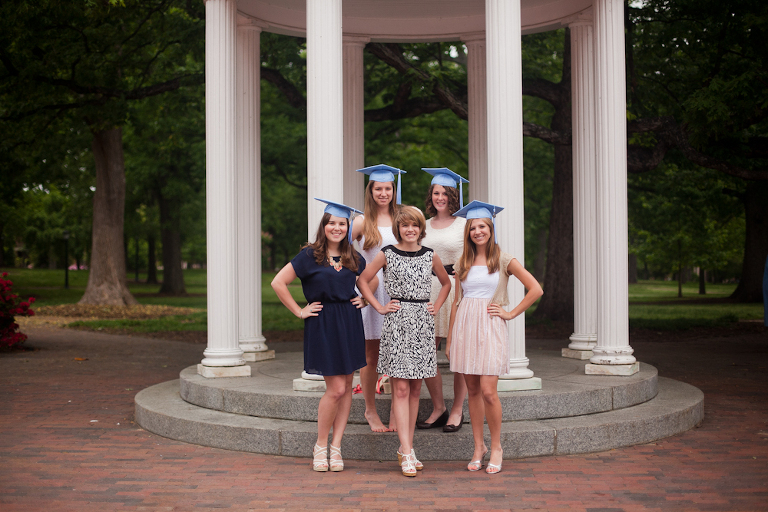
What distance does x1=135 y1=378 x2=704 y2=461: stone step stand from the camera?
662cm

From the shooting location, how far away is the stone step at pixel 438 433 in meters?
6.62

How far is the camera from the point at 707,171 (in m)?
21.8

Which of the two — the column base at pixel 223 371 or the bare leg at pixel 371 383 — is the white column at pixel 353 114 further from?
the bare leg at pixel 371 383

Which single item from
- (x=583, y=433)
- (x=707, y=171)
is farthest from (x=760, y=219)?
(x=583, y=433)

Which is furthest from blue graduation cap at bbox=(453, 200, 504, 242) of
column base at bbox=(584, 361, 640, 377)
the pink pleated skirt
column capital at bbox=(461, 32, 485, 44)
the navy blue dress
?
column capital at bbox=(461, 32, 485, 44)

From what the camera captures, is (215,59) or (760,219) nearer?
(215,59)

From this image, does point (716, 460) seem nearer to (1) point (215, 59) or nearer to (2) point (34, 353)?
(1) point (215, 59)

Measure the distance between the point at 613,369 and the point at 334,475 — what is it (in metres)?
4.07

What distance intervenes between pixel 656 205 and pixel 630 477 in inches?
1042

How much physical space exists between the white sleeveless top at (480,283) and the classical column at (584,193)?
15.4ft

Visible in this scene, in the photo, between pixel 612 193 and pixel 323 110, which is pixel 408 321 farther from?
pixel 612 193

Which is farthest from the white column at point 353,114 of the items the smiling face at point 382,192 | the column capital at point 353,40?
the smiling face at point 382,192

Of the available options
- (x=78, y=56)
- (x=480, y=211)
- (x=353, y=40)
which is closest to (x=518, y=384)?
(x=480, y=211)

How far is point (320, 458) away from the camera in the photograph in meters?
6.24
